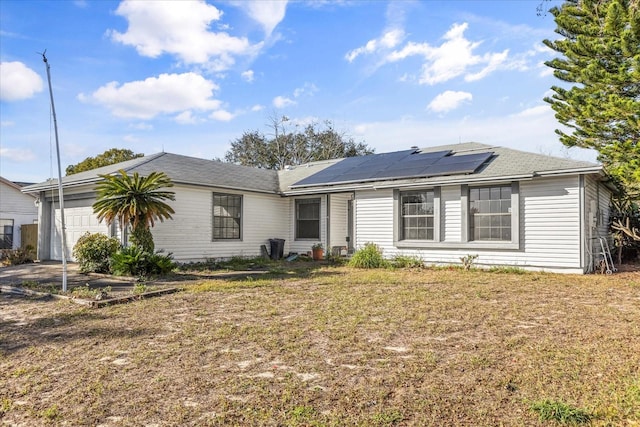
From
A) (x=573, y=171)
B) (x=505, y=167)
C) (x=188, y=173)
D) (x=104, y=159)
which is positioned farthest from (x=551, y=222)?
(x=104, y=159)

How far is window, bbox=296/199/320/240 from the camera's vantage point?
17.0m

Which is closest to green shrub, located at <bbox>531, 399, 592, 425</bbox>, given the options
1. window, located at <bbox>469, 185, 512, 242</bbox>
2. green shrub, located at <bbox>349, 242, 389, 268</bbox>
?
window, located at <bbox>469, 185, 512, 242</bbox>

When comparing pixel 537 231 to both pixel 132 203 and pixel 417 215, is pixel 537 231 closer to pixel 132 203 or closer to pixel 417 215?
pixel 417 215

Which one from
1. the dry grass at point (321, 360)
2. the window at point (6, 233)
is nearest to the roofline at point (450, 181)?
the dry grass at point (321, 360)

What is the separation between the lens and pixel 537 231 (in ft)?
38.0

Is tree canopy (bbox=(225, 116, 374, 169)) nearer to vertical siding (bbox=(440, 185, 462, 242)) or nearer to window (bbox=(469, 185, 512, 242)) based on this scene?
vertical siding (bbox=(440, 185, 462, 242))

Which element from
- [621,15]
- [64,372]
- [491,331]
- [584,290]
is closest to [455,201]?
[584,290]

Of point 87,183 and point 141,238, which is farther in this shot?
point 87,183

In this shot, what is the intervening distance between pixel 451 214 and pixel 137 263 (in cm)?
927

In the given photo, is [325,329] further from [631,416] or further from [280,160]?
[280,160]

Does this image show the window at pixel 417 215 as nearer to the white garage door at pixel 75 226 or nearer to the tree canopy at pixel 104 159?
the white garage door at pixel 75 226

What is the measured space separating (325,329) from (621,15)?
1246 centimetres

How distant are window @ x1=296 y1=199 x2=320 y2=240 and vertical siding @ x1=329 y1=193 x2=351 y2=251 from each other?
65 centimetres

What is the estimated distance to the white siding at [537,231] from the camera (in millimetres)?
11188
